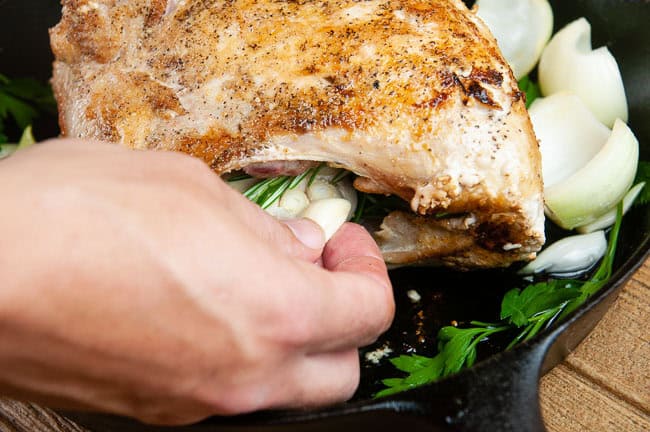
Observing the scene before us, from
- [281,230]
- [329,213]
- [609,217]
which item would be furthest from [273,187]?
[609,217]

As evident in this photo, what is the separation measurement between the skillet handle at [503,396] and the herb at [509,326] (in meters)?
0.33

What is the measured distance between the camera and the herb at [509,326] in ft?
4.58

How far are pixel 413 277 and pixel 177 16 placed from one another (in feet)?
2.58

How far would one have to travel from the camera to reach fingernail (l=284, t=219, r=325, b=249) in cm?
124

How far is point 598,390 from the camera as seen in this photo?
1.45m

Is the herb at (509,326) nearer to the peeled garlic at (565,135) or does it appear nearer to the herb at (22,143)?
the peeled garlic at (565,135)

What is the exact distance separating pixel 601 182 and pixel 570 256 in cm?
18

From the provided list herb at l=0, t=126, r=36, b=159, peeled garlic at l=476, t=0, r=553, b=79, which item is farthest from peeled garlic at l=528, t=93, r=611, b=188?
herb at l=0, t=126, r=36, b=159

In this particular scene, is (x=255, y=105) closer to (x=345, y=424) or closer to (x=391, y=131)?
(x=391, y=131)

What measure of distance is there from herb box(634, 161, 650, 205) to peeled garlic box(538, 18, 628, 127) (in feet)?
0.61

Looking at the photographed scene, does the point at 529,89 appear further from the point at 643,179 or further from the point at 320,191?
the point at 320,191

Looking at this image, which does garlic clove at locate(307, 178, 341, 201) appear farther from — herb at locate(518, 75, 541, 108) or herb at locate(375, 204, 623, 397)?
herb at locate(518, 75, 541, 108)

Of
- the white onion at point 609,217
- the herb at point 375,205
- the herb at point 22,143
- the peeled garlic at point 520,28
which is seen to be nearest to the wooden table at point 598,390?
the white onion at point 609,217

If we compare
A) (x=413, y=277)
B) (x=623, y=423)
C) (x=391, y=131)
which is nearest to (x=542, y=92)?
(x=413, y=277)
